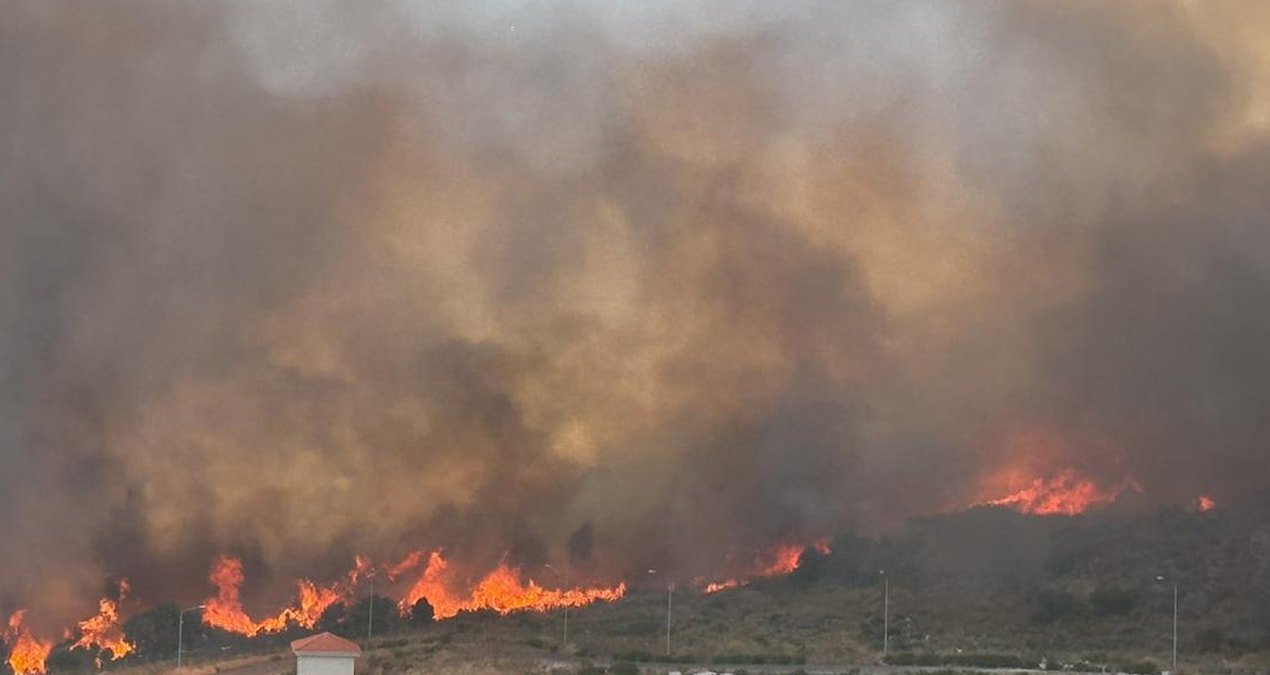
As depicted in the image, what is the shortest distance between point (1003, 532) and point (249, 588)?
35961 millimetres

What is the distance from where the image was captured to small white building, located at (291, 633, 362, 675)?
7288 centimetres

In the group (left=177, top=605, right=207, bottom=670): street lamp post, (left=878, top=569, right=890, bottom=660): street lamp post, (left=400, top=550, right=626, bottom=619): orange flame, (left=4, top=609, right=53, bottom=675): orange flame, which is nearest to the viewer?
(left=878, top=569, right=890, bottom=660): street lamp post

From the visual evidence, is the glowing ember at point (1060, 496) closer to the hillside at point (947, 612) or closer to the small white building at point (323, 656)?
the hillside at point (947, 612)

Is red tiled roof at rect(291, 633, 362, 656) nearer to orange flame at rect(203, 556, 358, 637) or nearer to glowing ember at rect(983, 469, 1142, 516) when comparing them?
orange flame at rect(203, 556, 358, 637)

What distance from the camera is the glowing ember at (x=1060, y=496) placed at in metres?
91.4

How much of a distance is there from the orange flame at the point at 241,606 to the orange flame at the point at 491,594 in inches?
158

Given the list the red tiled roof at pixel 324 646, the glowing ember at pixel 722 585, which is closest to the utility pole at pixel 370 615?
the red tiled roof at pixel 324 646

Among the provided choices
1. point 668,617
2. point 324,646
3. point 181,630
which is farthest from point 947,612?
point 181,630

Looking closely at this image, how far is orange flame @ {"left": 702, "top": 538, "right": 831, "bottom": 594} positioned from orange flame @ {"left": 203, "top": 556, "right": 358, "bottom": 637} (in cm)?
1921

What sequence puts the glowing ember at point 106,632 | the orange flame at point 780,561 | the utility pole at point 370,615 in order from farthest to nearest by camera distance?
the orange flame at point 780,561, the utility pole at point 370,615, the glowing ember at point 106,632

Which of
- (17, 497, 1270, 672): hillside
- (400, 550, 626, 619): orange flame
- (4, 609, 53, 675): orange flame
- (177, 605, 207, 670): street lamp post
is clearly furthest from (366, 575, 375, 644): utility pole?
(4, 609, 53, 675): orange flame

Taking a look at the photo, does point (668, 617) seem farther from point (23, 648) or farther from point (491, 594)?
point (23, 648)

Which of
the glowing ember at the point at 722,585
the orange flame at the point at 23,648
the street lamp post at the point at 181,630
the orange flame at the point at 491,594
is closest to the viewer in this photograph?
the orange flame at the point at 23,648

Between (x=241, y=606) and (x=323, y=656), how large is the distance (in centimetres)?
1635
